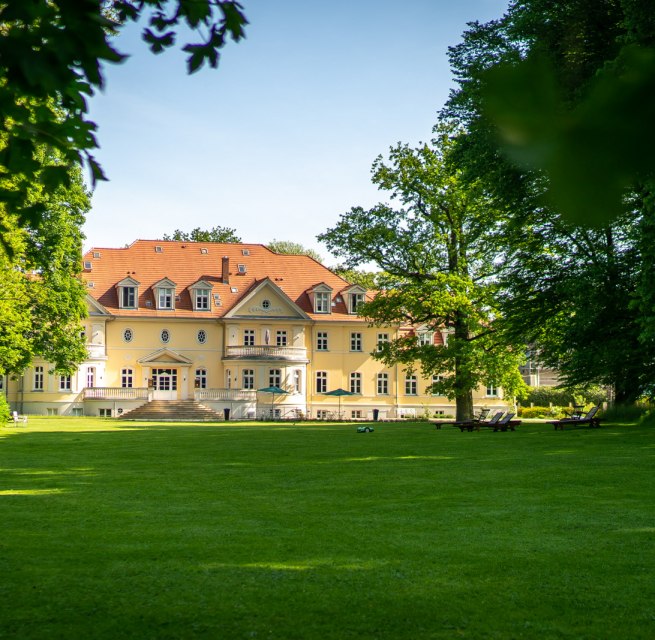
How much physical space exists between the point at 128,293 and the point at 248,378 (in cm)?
974

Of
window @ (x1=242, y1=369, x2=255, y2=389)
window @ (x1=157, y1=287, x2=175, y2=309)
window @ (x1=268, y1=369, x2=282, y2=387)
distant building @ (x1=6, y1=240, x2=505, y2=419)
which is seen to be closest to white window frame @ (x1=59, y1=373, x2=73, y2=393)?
distant building @ (x1=6, y1=240, x2=505, y2=419)

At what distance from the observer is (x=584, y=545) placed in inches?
328

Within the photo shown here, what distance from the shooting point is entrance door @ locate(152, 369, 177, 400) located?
5611 cm

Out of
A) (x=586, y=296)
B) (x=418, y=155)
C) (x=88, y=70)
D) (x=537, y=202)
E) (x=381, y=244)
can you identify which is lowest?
(x=537, y=202)

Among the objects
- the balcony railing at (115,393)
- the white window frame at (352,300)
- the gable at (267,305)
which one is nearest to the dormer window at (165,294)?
the gable at (267,305)

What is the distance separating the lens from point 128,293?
56.4 m

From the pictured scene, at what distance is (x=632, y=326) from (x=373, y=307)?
13.4 meters

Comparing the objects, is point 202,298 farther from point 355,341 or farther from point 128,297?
point 355,341

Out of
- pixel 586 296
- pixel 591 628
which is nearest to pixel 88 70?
pixel 591 628

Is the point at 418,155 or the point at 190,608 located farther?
the point at 418,155

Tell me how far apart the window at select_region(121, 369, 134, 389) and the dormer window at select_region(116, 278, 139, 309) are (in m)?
4.22

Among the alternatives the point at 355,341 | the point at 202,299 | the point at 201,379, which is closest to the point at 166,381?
the point at 201,379

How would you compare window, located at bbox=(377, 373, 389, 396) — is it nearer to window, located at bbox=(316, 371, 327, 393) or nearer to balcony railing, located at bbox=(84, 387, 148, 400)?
window, located at bbox=(316, 371, 327, 393)

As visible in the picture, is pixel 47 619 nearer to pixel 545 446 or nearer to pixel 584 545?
pixel 584 545
